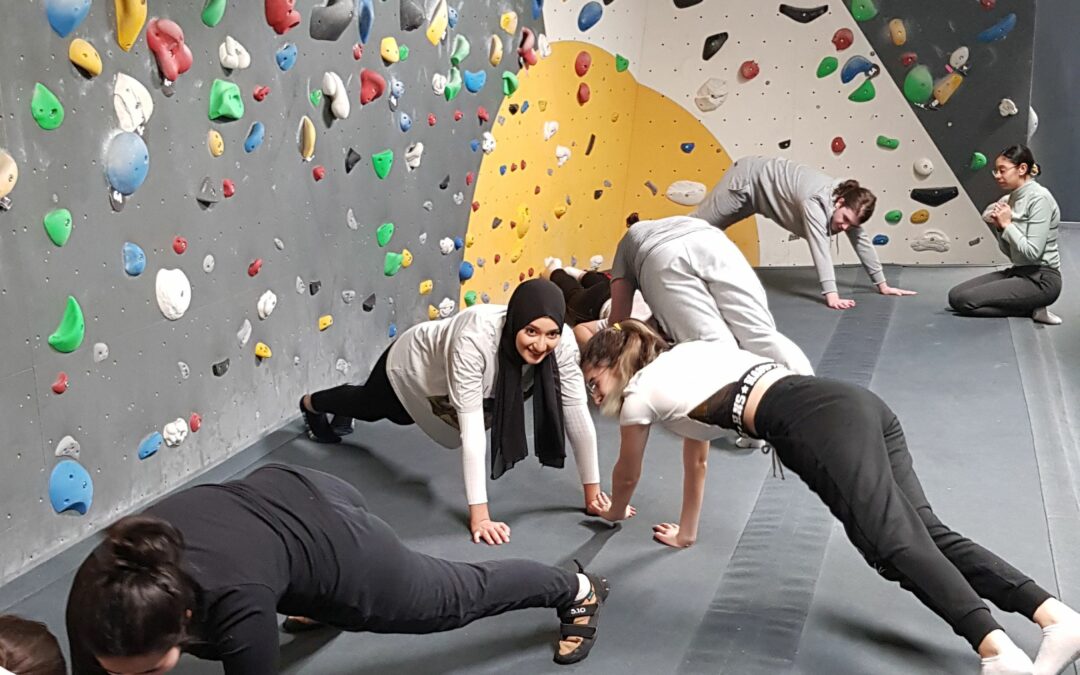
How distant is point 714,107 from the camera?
240 inches

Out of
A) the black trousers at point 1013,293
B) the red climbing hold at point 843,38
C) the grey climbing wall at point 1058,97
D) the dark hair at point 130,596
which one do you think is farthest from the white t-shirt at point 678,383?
the grey climbing wall at point 1058,97

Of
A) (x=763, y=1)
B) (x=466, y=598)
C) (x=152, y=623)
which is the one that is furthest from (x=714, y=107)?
(x=152, y=623)

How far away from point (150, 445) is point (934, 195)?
479 cm

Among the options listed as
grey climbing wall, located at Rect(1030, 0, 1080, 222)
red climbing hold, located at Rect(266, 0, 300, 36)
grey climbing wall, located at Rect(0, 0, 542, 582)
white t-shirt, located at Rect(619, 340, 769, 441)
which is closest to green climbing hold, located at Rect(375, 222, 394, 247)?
grey climbing wall, located at Rect(0, 0, 542, 582)

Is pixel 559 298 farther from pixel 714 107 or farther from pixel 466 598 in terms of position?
pixel 714 107

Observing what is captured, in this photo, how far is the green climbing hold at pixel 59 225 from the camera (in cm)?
239

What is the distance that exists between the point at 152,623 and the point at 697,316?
207 cm

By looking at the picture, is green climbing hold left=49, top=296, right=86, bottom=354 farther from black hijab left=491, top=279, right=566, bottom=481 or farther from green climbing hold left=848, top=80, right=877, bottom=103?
green climbing hold left=848, top=80, right=877, bottom=103

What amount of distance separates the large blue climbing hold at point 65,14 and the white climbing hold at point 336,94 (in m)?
1.05

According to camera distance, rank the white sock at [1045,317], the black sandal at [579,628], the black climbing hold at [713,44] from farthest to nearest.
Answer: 1. the black climbing hold at [713,44]
2. the white sock at [1045,317]
3. the black sandal at [579,628]

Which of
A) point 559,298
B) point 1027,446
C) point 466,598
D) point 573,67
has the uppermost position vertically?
point 573,67

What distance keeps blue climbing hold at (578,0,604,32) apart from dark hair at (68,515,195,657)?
4.33 meters

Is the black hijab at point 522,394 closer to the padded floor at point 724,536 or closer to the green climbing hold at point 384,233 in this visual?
the padded floor at point 724,536

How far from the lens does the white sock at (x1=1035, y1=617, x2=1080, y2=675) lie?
1.98 m
